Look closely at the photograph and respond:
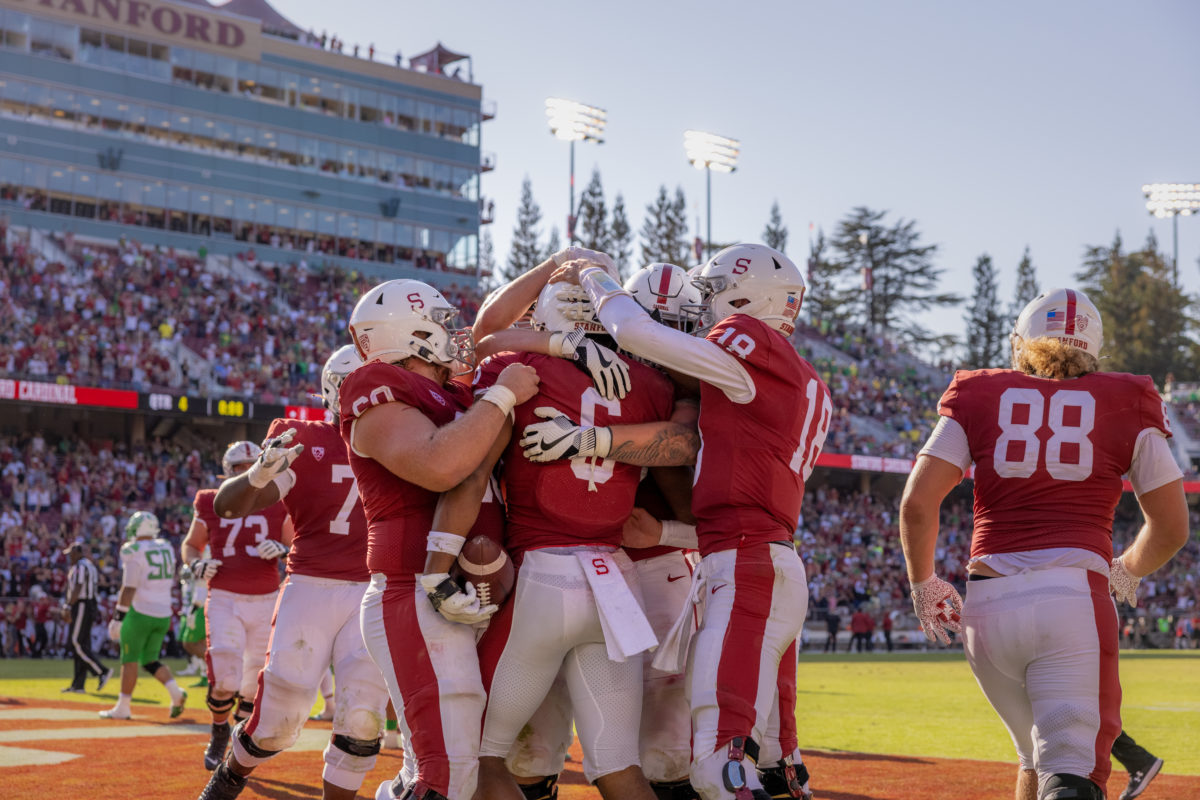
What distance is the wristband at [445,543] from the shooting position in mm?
4508

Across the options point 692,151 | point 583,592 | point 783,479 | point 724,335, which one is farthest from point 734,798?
point 692,151

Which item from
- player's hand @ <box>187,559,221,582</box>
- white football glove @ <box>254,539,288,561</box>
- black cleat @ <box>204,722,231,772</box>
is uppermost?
white football glove @ <box>254,539,288,561</box>

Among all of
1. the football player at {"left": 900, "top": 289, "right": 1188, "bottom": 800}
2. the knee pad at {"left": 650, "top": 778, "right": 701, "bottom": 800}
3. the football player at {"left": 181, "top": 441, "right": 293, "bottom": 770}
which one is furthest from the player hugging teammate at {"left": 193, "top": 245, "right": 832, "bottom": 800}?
the football player at {"left": 181, "top": 441, "right": 293, "bottom": 770}

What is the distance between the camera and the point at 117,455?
33656mm

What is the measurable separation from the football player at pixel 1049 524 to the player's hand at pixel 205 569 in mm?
6607

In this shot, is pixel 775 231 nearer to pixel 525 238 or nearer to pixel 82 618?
pixel 525 238

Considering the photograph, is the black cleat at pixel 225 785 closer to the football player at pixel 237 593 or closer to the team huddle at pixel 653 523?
the team huddle at pixel 653 523

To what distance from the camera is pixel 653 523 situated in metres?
5.14

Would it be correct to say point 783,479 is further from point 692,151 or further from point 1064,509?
point 692,151

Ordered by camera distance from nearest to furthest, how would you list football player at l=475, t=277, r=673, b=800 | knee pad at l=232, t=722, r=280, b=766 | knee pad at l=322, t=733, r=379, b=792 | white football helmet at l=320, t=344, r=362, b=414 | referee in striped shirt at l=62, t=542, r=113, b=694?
football player at l=475, t=277, r=673, b=800, knee pad at l=322, t=733, r=379, b=792, knee pad at l=232, t=722, r=280, b=766, white football helmet at l=320, t=344, r=362, b=414, referee in striped shirt at l=62, t=542, r=113, b=694

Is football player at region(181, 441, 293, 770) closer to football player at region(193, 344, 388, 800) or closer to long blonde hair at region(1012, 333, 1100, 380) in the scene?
football player at region(193, 344, 388, 800)

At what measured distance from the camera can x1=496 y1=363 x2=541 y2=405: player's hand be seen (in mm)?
4699

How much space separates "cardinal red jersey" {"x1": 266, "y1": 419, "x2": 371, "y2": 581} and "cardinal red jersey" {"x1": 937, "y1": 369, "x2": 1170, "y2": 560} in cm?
360

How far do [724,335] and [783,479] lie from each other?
60 centimetres
